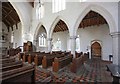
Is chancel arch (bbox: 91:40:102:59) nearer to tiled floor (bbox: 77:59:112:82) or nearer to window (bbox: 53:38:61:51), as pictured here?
window (bbox: 53:38:61:51)

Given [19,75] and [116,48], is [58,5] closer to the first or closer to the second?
[116,48]

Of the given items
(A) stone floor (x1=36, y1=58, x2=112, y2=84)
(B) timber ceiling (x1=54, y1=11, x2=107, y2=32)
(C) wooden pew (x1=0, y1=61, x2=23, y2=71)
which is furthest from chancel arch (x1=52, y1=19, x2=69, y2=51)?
(C) wooden pew (x1=0, y1=61, x2=23, y2=71)

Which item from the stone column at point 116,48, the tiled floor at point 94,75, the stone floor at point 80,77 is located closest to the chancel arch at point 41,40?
the tiled floor at point 94,75

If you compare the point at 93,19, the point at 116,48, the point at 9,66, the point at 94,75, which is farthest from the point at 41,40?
the point at 9,66

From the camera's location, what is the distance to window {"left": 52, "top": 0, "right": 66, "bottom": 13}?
1201 cm

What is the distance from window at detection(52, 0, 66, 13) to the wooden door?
5.45 meters

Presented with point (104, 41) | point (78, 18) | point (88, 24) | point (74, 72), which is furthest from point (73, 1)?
point (74, 72)

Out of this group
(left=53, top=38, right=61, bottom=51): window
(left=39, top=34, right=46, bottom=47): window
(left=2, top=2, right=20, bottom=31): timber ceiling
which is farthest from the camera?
(left=53, top=38, right=61, bottom=51): window

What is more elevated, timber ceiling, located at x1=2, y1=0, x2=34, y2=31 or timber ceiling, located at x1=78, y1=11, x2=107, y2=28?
timber ceiling, located at x1=2, y1=0, x2=34, y2=31

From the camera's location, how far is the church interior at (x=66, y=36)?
278 inches

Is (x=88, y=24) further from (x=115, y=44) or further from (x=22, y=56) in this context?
(x=22, y=56)

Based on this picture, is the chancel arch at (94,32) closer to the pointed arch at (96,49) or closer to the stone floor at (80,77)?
the pointed arch at (96,49)

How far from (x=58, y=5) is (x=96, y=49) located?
6.17 m

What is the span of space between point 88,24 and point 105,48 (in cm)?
308
